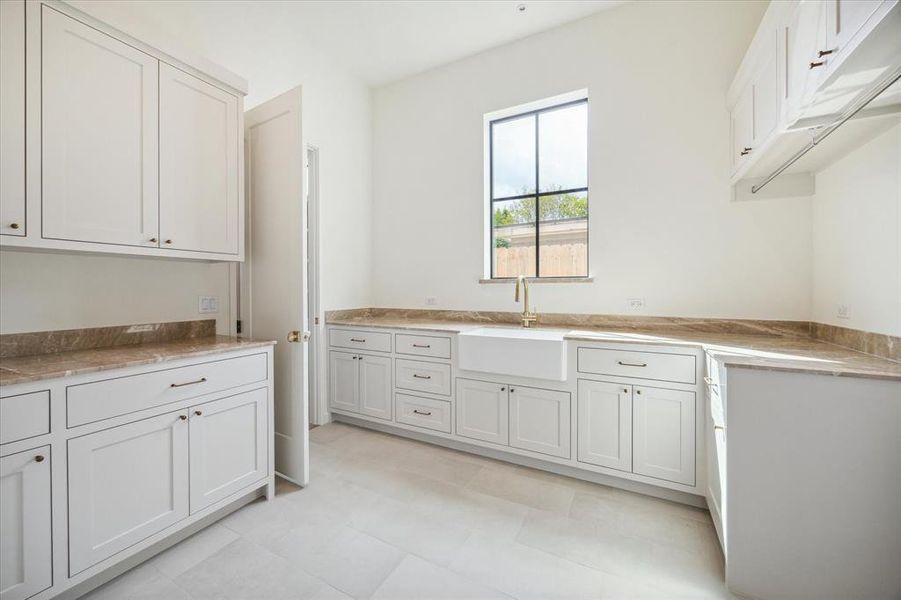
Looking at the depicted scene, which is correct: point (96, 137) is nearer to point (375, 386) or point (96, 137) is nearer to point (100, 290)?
point (100, 290)

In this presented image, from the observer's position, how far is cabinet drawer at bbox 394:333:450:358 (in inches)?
109

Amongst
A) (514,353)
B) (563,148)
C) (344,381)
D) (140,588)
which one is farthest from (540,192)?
(140,588)

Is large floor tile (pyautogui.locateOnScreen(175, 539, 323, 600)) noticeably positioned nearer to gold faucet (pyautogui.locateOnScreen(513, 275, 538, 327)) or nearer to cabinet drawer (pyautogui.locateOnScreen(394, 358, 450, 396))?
cabinet drawer (pyautogui.locateOnScreen(394, 358, 450, 396))

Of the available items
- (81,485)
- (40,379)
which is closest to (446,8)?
(40,379)

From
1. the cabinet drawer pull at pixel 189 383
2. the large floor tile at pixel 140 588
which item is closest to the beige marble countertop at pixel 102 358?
the cabinet drawer pull at pixel 189 383

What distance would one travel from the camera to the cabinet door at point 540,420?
2357mm

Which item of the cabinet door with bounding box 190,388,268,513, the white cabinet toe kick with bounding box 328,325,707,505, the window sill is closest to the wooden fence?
the window sill

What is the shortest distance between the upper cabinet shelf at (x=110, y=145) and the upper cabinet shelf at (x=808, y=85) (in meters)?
2.70

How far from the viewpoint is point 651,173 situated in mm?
2682

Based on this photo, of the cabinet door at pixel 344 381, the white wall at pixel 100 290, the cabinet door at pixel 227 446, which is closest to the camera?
the white wall at pixel 100 290

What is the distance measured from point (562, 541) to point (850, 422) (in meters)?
1.23

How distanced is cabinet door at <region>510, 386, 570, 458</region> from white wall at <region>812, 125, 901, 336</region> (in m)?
1.46

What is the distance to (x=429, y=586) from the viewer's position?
1.50m

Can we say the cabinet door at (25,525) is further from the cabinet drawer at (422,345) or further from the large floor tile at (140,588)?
the cabinet drawer at (422,345)
